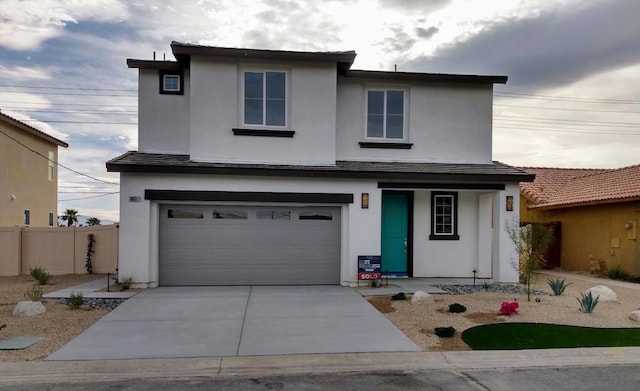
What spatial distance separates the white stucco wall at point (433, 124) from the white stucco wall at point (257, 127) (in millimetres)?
926

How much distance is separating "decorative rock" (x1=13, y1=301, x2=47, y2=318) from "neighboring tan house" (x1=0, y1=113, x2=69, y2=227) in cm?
1380

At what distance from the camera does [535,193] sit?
65.8 feet

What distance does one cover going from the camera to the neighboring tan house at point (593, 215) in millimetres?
14766

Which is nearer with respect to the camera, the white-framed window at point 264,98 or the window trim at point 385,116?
the white-framed window at point 264,98

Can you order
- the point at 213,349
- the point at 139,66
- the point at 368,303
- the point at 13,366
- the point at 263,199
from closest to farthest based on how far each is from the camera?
the point at 13,366, the point at 213,349, the point at 368,303, the point at 263,199, the point at 139,66

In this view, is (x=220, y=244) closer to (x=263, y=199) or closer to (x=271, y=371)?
(x=263, y=199)

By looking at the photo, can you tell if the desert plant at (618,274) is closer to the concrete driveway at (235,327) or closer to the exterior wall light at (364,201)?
the exterior wall light at (364,201)

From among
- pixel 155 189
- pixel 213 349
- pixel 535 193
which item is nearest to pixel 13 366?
pixel 213 349

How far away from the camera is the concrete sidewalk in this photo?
5.62 metres

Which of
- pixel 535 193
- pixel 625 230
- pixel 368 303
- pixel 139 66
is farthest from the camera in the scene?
pixel 535 193

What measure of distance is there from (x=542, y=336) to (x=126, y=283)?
9.07 metres

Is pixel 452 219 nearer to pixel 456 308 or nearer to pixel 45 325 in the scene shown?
pixel 456 308

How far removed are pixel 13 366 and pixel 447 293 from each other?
8638mm

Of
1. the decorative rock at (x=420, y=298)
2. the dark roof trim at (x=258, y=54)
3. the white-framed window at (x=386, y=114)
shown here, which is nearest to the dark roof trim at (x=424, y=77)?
the white-framed window at (x=386, y=114)
